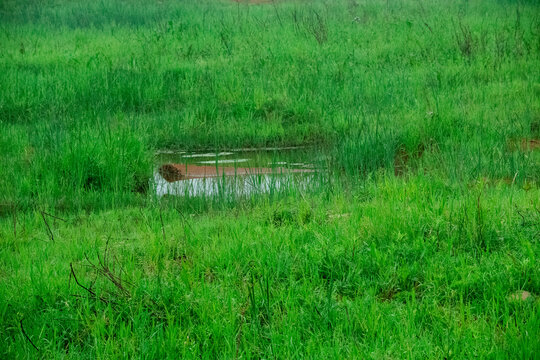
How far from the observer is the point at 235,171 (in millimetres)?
→ 5523

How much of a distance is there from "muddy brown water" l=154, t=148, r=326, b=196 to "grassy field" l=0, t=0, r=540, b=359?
0.19 metres

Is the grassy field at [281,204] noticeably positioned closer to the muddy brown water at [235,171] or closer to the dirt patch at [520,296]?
the dirt patch at [520,296]

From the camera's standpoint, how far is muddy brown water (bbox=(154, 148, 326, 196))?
5582mm

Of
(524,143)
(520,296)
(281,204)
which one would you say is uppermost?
(524,143)

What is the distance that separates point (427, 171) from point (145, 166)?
8.39ft

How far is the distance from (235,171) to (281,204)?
758 millimetres

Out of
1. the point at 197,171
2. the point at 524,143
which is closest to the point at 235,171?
the point at 197,171

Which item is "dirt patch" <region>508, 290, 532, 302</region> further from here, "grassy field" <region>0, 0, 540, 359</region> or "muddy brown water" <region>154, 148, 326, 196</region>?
"muddy brown water" <region>154, 148, 326, 196</region>

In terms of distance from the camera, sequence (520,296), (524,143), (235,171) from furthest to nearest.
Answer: (524,143) → (235,171) → (520,296)

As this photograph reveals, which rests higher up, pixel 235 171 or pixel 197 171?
pixel 235 171

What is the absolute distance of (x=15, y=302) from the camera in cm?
347

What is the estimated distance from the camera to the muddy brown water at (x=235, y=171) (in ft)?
18.3

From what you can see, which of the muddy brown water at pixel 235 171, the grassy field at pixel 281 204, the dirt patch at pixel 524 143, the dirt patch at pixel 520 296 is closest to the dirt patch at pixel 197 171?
the muddy brown water at pixel 235 171

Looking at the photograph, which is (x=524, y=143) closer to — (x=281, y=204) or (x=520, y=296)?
(x=281, y=204)
